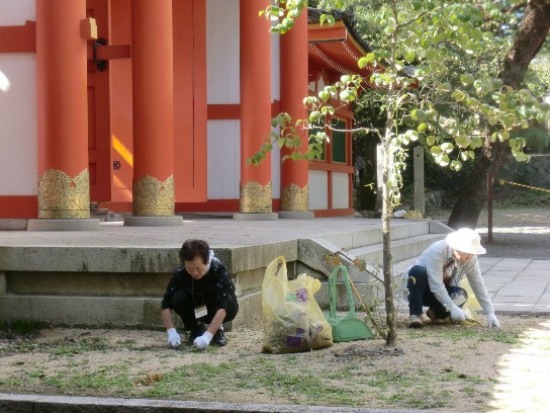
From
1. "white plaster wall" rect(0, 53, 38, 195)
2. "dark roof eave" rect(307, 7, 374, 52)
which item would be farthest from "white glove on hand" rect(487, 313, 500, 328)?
"dark roof eave" rect(307, 7, 374, 52)

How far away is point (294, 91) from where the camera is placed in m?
14.4

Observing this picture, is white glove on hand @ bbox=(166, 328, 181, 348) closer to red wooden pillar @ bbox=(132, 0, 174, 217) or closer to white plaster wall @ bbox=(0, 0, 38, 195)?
white plaster wall @ bbox=(0, 0, 38, 195)

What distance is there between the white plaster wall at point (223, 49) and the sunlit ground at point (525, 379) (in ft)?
26.8

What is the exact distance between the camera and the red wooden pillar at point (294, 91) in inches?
563

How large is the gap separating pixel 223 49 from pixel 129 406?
9.96 m

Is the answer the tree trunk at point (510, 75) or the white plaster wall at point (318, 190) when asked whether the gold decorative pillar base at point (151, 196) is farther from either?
the tree trunk at point (510, 75)

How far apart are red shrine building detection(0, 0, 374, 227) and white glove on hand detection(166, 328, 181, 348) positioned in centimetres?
360

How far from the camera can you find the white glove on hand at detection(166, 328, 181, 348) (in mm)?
6000

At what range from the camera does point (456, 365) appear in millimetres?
5410

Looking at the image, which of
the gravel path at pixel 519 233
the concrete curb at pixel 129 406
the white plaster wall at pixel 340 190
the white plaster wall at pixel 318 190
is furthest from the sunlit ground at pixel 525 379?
the white plaster wall at pixel 340 190

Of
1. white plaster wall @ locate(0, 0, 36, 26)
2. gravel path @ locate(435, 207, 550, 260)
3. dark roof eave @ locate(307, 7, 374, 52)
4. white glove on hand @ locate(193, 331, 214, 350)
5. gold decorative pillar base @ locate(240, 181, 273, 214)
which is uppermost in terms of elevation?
dark roof eave @ locate(307, 7, 374, 52)

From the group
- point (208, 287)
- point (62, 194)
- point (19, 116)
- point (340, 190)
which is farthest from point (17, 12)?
point (340, 190)

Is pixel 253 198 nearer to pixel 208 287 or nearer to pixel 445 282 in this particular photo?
pixel 445 282

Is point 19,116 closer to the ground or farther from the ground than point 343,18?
closer to the ground
